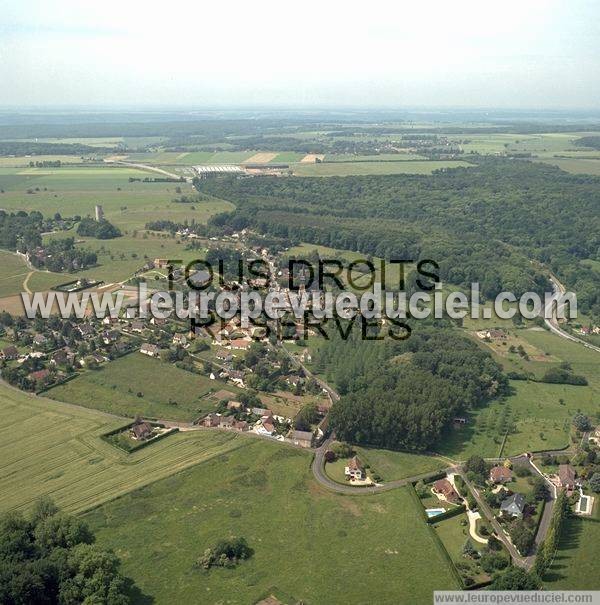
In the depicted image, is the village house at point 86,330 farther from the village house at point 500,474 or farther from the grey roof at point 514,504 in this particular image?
the grey roof at point 514,504

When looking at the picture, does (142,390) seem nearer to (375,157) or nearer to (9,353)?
(9,353)

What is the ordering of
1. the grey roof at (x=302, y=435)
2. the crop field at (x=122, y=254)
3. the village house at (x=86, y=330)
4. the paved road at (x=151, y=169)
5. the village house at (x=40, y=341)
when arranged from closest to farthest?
the grey roof at (x=302, y=435) → the village house at (x=40, y=341) → the village house at (x=86, y=330) → the crop field at (x=122, y=254) → the paved road at (x=151, y=169)

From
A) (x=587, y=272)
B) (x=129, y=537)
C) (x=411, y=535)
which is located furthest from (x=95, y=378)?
(x=587, y=272)

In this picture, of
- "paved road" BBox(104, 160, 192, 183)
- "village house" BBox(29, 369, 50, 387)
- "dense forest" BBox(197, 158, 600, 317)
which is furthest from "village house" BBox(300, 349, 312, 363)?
"paved road" BBox(104, 160, 192, 183)

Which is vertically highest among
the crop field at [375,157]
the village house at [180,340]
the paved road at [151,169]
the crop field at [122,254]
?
A: the crop field at [375,157]

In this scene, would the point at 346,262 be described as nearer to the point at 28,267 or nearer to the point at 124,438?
the point at 28,267

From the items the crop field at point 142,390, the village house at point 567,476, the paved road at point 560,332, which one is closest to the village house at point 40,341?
the crop field at point 142,390

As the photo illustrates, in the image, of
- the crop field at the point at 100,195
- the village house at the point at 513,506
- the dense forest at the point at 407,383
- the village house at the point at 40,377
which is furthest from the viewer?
the crop field at the point at 100,195
